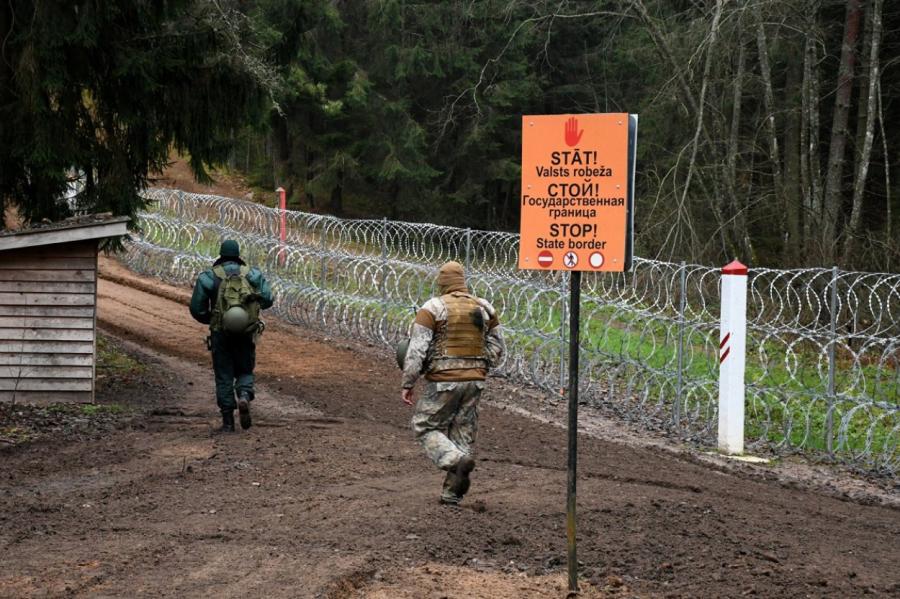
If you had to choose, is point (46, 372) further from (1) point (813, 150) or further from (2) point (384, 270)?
(1) point (813, 150)

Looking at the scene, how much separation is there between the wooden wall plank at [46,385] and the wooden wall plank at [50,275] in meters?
1.06

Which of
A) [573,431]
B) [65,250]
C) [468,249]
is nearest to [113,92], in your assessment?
[65,250]

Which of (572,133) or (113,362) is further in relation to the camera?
(113,362)

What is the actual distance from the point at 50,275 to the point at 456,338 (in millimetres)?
5616

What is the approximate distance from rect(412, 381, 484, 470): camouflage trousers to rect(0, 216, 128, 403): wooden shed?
194 inches

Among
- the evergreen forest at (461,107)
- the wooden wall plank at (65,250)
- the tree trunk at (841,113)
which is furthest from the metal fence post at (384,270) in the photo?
the tree trunk at (841,113)


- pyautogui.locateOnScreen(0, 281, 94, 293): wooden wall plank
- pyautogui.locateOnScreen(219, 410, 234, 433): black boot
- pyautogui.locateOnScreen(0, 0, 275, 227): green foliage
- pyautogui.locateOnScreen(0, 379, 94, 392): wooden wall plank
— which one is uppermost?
pyautogui.locateOnScreen(0, 0, 275, 227): green foliage

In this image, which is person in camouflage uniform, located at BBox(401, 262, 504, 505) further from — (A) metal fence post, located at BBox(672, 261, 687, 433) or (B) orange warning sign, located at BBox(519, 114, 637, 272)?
(A) metal fence post, located at BBox(672, 261, 687, 433)

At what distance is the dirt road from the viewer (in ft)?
20.5

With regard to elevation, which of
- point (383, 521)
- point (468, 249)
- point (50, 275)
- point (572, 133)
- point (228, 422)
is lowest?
point (383, 521)

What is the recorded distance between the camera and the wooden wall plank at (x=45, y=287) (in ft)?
37.9

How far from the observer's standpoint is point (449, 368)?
792 centimetres

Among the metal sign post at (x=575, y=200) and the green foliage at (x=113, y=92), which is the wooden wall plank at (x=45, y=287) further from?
the metal sign post at (x=575, y=200)

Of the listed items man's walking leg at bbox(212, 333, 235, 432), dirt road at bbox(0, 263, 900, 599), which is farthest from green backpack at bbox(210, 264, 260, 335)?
dirt road at bbox(0, 263, 900, 599)
